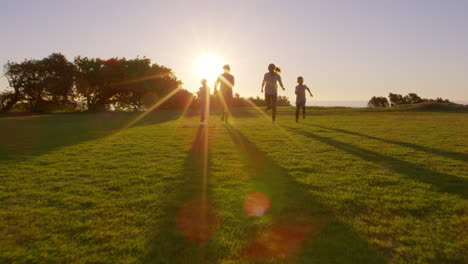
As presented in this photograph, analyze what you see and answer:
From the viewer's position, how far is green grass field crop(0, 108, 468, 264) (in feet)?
8.25

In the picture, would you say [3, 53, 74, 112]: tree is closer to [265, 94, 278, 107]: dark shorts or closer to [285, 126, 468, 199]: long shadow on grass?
[265, 94, 278, 107]: dark shorts

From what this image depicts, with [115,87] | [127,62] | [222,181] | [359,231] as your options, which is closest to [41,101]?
[115,87]

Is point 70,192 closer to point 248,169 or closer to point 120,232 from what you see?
point 120,232

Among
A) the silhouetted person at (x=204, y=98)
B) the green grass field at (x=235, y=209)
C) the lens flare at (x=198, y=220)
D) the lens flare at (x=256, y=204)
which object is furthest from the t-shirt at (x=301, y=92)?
the lens flare at (x=198, y=220)

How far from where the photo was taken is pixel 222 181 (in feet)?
14.9

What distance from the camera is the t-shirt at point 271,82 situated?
1359 centimetres

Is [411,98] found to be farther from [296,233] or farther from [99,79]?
[296,233]

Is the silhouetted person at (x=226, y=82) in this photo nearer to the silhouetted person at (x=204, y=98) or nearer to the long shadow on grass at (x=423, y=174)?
the silhouetted person at (x=204, y=98)

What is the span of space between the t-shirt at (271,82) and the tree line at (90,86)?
2744 centimetres

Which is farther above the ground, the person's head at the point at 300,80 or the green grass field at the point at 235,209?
the person's head at the point at 300,80

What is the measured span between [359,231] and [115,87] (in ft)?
124

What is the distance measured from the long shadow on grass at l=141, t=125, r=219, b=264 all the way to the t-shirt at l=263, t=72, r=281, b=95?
9546 mm

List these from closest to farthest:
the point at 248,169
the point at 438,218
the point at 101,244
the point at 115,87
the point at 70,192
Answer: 1. the point at 101,244
2. the point at 438,218
3. the point at 70,192
4. the point at 248,169
5. the point at 115,87

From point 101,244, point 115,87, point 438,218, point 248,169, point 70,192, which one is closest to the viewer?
point 101,244
